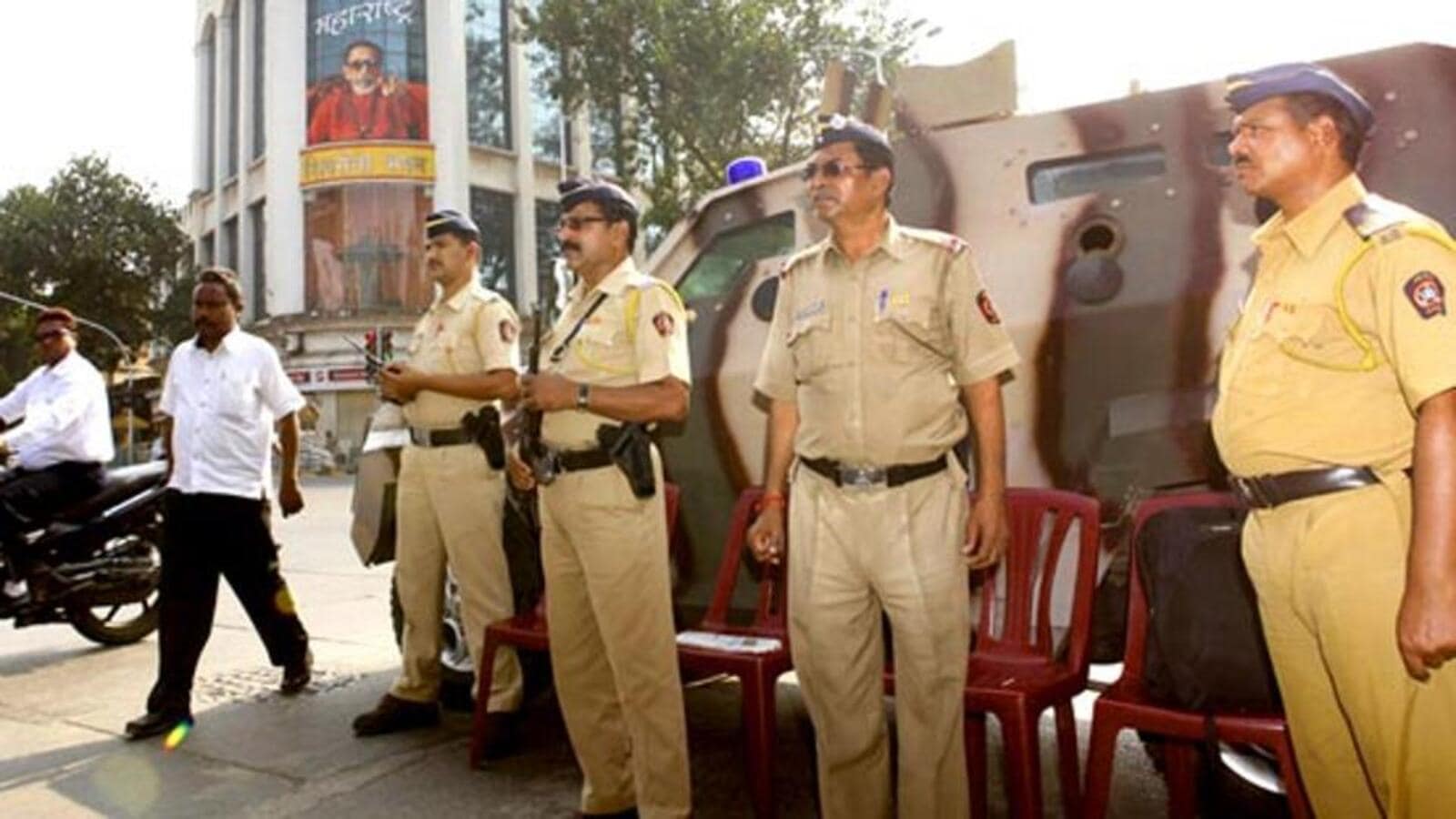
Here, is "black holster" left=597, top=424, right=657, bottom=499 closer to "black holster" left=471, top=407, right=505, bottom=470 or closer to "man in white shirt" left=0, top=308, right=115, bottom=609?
"black holster" left=471, top=407, right=505, bottom=470

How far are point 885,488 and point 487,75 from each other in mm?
32218

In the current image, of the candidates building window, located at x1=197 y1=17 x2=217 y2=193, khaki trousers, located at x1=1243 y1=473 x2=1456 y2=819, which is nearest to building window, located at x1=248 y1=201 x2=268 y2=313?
building window, located at x1=197 y1=17 x2=217 y2=193

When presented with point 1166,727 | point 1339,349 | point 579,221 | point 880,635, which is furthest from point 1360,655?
point 579,221

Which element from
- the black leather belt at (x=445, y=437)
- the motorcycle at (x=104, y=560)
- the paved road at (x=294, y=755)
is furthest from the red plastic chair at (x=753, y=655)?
the motorcycle at (x=104, y=560)

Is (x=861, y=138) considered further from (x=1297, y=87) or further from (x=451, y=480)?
(x=451, y=480)

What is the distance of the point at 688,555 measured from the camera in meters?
4.19

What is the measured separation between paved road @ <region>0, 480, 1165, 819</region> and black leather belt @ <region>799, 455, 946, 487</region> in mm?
1182

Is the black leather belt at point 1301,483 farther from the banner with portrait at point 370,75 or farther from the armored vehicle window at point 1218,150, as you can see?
the banner with portrait at point 370,75

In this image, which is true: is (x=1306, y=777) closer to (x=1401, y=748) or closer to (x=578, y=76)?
(x=1401, y=748)

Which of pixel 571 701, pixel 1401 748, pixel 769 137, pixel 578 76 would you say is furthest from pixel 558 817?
pixel 578 76

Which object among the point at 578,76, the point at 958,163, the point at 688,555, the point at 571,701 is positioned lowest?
the point at 571,701

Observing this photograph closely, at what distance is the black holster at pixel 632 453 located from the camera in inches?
121

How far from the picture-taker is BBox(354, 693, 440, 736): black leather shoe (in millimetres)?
4211

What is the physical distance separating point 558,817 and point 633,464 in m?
1.04
